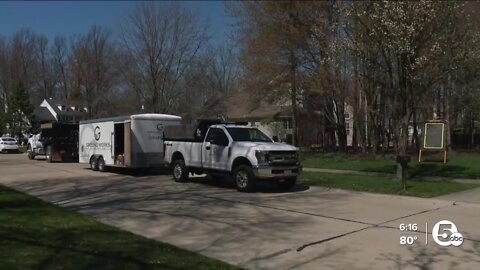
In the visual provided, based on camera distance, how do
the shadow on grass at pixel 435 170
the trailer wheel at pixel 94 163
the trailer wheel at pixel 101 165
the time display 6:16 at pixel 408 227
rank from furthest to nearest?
the trailer wheel at pixel 94 163 → the trailer wheel at pixel 101 165 → the shadow on grass at pixel 435 170 → the time display 6:16 at pixel 408 227

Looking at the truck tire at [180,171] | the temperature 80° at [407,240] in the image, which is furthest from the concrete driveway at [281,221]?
the truck tire at [180,171]

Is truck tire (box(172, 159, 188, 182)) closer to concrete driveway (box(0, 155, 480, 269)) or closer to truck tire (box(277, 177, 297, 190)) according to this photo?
concrete driveway (box(0, 155, 480, 269))

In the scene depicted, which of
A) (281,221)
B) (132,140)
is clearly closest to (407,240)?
(281,221)

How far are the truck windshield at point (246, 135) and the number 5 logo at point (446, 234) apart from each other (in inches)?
284

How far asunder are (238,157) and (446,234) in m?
7.40

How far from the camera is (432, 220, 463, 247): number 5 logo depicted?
339 inches

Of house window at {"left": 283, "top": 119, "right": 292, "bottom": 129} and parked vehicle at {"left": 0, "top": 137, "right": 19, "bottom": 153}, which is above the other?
house window at {"left": 283, "top": 119, "right": 292, "bottom": 129}

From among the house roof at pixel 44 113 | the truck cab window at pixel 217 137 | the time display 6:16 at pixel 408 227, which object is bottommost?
the time display 6:16 at pixel 408 227

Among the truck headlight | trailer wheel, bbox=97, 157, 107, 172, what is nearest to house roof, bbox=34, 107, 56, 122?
trailer wheel, bbox=97, 157, 107, 172

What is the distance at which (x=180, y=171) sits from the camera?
1823 centimetres

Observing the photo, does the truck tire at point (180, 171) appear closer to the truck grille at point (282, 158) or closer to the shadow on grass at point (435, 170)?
the truck grille at point (282, 158)

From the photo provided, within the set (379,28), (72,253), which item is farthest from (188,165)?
(72,253)

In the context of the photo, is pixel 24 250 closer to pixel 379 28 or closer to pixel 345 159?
pixel 379 28

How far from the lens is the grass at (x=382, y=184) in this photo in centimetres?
1505
